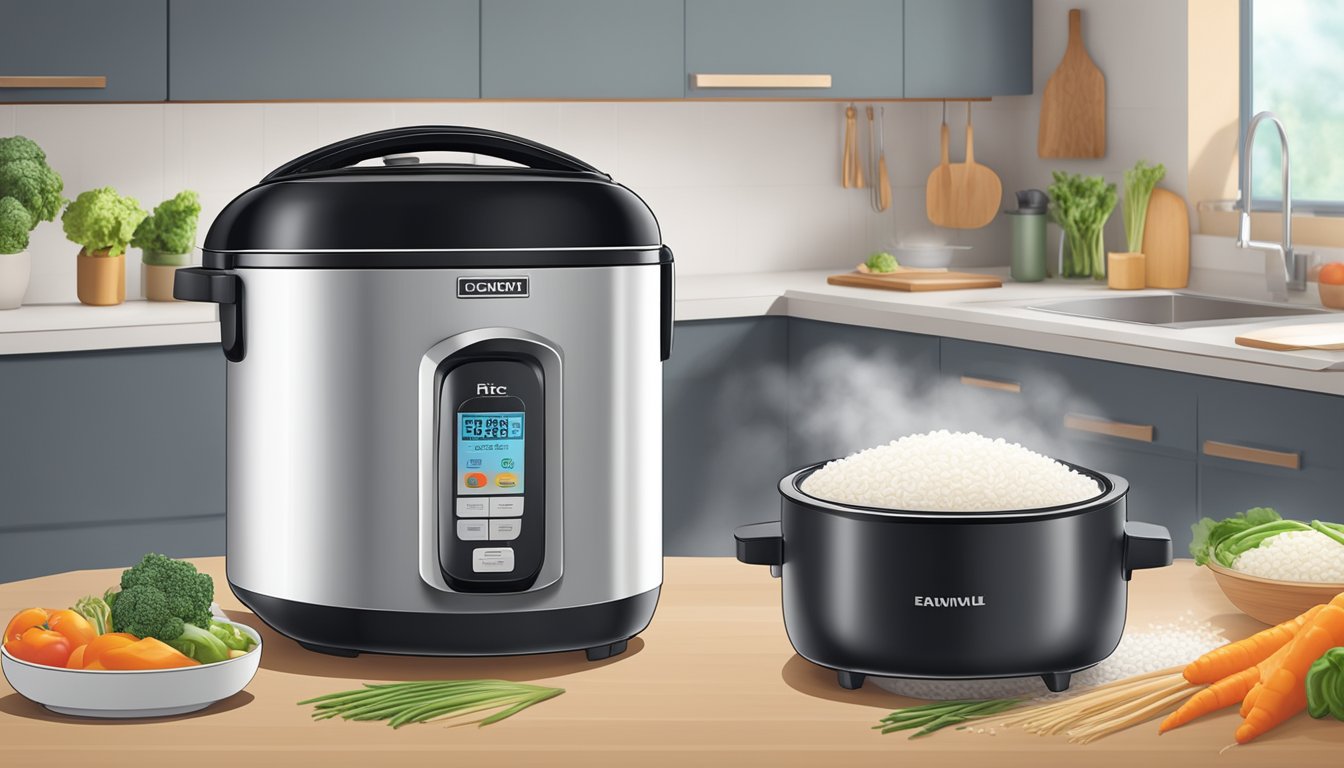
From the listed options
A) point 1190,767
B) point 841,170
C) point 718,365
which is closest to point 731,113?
point 841,170

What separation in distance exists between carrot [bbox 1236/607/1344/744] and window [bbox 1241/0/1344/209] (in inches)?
104

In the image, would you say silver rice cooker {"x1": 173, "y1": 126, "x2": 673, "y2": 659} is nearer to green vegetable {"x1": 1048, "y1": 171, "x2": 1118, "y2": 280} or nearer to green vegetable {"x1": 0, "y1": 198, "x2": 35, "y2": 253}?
green vegetable {"x1": 0, "y1": 198, "x2": 35, "y2": 253}

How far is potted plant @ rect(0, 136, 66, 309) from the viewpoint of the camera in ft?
9.38

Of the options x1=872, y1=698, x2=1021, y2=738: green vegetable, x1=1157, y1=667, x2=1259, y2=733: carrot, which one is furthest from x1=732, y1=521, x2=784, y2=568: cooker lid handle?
x1=1157, y1=667, x2=1259, y2=733: carrot

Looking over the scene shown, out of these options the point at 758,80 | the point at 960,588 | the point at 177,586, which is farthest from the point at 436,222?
the point at 758,80

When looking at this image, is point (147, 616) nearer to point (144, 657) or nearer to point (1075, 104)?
point (144, 657)

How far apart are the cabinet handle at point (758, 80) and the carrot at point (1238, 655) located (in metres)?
2.60

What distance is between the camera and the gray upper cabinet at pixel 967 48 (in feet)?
11.8

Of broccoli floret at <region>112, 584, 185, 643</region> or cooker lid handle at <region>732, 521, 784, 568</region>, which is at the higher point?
cooker lid handle at <region>732, 521, 784, 568</region>

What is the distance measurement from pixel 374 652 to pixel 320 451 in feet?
0.43

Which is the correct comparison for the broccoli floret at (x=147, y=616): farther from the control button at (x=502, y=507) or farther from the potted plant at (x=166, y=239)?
the potted plant at (x=166, y=239)

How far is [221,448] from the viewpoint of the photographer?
283cm

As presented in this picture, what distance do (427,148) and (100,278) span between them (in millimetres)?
2137

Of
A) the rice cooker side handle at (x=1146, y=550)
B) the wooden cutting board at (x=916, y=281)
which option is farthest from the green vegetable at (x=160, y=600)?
the wooden cutting board at (x=916, y=281)
